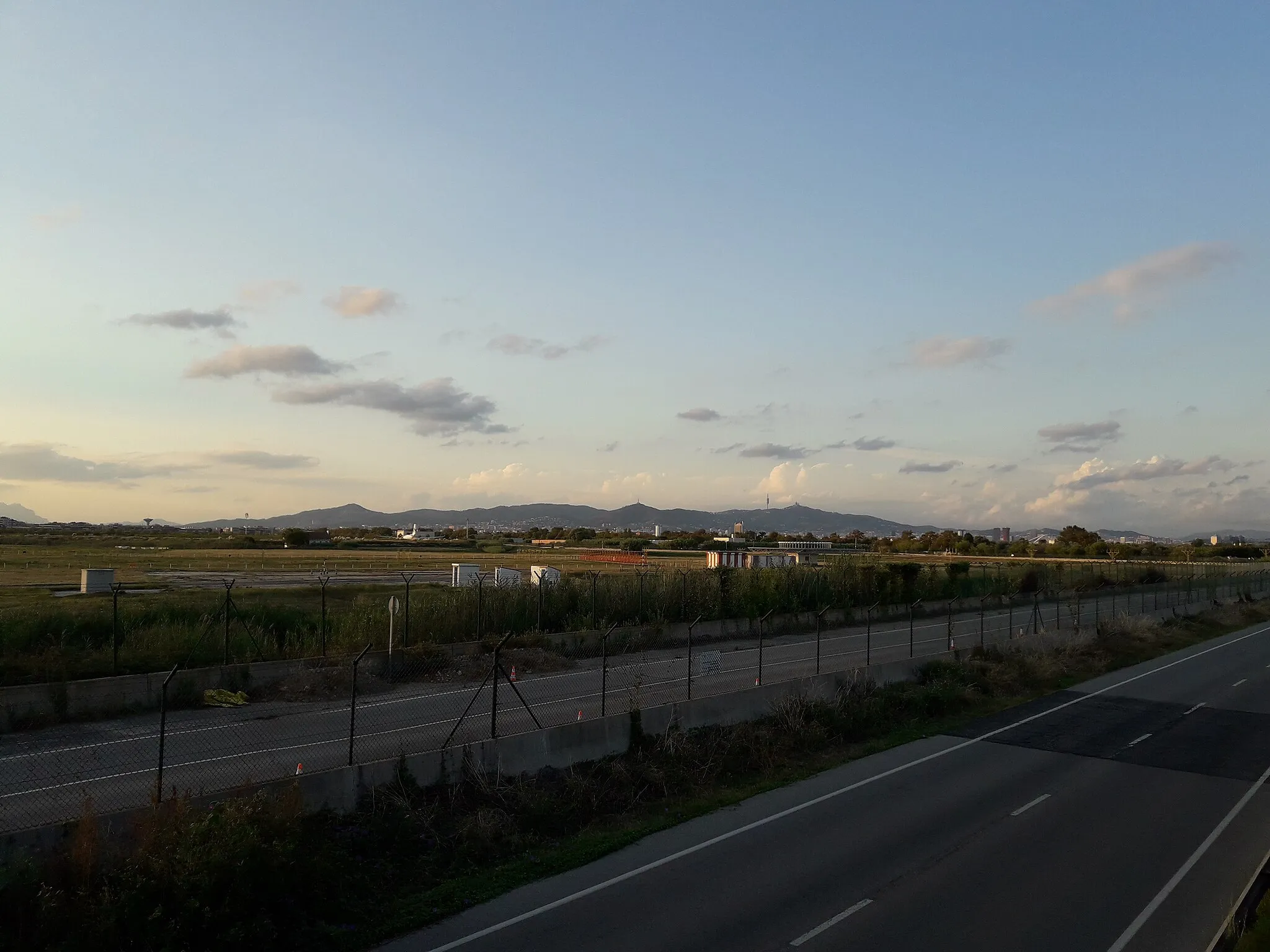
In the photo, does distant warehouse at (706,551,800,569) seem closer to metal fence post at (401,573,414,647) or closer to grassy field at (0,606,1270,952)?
metal fence post at (401,573,414,647)

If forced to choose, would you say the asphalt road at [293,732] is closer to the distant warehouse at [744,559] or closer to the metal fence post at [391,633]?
the metal fence post at [391,633]

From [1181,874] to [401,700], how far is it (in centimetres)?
1638

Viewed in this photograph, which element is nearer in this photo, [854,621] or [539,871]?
[539,871]

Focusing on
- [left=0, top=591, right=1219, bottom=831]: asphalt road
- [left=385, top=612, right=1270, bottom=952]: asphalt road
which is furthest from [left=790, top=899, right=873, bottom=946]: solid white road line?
[left=0, top=591, right=1219, bottom=831]: asphalt road

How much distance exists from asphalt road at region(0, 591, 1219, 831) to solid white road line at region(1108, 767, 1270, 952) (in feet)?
28.9

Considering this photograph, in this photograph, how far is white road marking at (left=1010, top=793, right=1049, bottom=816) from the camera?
44.7 ft

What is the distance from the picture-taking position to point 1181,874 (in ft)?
36.2

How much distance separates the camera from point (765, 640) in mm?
35938

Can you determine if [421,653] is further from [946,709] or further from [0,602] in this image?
[0,602]

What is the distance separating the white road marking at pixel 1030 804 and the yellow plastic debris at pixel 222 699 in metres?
16.6

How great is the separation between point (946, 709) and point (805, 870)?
509 inches

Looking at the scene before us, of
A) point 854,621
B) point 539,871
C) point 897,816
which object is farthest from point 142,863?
point 854,621

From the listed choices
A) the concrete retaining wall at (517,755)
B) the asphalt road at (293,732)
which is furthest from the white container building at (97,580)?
the concrete retaining wall at (517,755)

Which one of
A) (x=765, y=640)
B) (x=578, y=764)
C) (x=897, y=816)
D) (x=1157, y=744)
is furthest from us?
(x=765, y=640)
